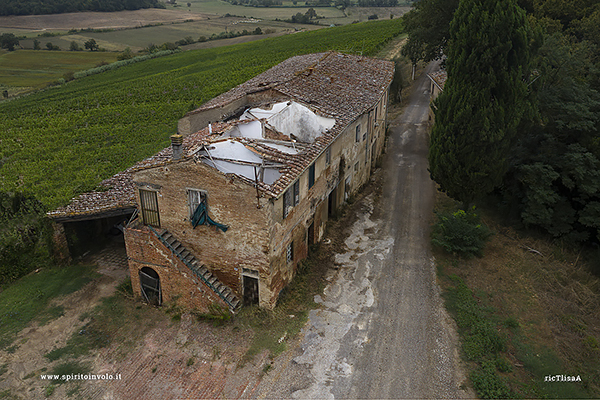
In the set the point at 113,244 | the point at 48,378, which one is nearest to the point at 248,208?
the point at 48,378

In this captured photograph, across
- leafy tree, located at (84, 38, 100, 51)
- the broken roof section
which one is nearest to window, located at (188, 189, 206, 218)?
the broken roof section

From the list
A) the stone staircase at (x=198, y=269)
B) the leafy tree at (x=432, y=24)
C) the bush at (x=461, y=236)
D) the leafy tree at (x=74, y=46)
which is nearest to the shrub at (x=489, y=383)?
the bush at (x=461, y=236)

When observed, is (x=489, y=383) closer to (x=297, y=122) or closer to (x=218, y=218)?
(x=218, y=218)

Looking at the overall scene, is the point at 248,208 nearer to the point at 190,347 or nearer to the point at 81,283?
the point at 190,347

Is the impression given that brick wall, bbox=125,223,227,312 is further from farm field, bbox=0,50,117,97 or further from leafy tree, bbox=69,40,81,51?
leafy tree, bbox=69,40,81,51

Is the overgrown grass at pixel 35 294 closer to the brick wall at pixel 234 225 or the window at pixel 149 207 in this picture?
the brick wall at pixel 234 225

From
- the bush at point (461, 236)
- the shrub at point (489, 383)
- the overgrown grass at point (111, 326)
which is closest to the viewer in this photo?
the shrub at point (489, 383)
